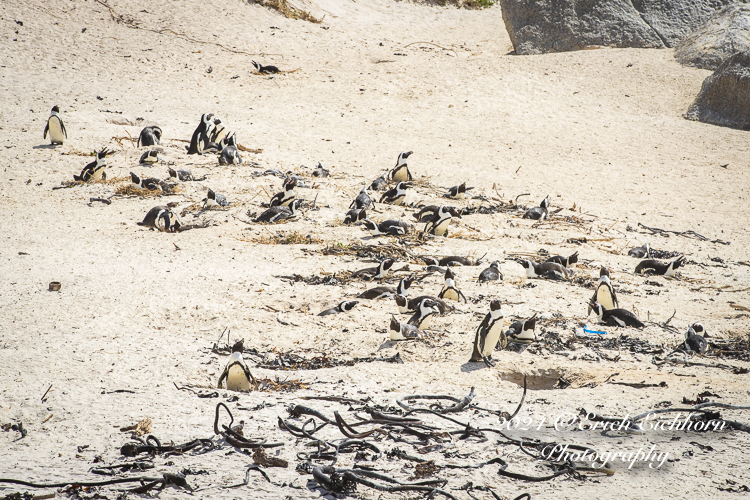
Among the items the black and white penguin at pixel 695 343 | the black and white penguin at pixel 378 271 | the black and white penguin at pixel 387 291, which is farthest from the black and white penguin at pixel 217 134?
the black and white penguin at pixel 695 343

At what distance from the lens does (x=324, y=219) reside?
23.9ft

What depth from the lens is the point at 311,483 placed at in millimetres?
2670

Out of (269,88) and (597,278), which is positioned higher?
(269,88)

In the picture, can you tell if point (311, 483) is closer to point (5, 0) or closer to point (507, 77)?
point (507, 77)

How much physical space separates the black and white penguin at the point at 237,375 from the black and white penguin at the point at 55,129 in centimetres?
656

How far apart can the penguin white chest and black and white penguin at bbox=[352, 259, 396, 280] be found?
2175mm

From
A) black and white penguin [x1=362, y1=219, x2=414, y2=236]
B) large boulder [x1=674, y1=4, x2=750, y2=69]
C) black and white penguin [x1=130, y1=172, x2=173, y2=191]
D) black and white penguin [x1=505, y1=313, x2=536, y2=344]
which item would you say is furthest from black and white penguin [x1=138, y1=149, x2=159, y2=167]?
large boulder [x1=674, y1=4, x2=750, y2=69]

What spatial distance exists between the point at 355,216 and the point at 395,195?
99 centimetres

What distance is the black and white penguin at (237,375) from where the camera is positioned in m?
3.60

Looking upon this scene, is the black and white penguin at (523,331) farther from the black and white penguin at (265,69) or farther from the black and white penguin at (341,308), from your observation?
the black and white penguin at (265,69)

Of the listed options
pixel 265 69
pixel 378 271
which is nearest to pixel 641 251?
pixel 378 271

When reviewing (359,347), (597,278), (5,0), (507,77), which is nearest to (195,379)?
(359,347)

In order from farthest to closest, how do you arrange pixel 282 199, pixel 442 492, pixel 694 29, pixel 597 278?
pixel 694 29 < pixel 282 199 < pixel 597 278 < pixel 442 492

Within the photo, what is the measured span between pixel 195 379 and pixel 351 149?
6.67 metres
